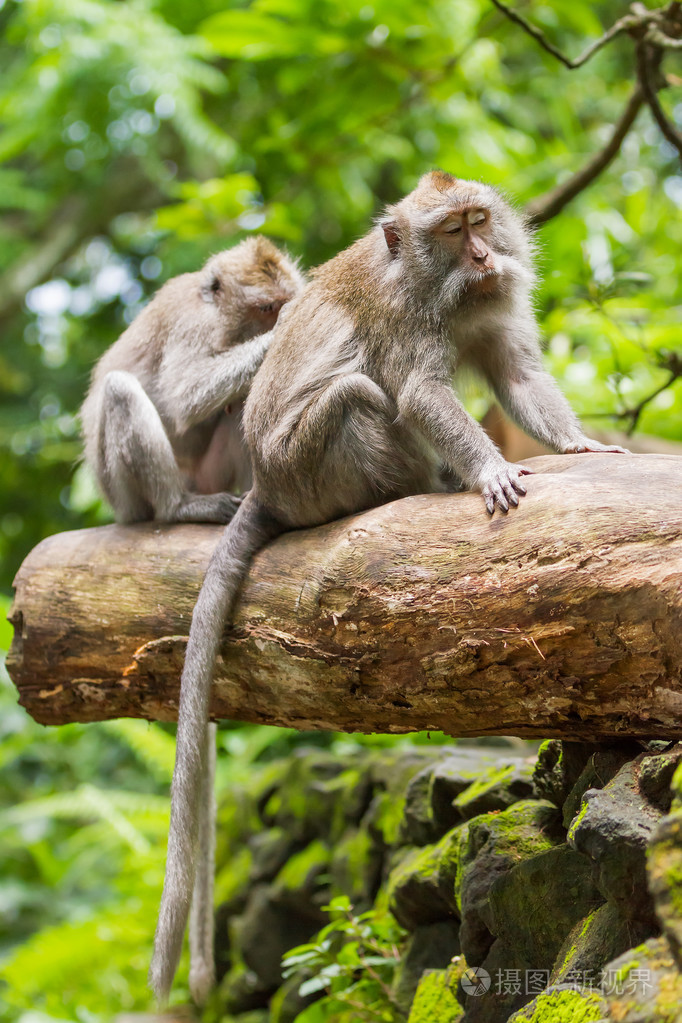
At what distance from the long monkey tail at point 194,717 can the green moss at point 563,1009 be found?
1202 mm

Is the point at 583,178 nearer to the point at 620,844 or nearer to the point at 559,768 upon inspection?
the point at 559,768

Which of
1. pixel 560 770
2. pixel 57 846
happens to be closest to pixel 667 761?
pixel 560 770

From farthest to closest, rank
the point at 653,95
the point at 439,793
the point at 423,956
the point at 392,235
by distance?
the point at 653,95, the point at 439,793, the point at 392,235, the point at 423,956

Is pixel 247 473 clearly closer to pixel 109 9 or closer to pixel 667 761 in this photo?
pixel 667 761

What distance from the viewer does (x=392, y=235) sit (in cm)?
399

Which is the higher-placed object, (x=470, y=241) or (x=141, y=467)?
(x=470, y=241)

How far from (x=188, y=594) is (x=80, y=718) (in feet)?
3.03

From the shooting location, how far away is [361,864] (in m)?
5.01

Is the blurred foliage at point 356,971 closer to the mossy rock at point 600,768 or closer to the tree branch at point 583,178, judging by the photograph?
the mossy rock at point 600,768

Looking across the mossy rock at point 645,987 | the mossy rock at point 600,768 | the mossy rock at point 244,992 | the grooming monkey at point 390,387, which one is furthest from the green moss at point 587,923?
the mossy rock at point 244,992

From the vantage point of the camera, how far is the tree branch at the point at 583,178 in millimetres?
5727

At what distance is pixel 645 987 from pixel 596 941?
0.74m

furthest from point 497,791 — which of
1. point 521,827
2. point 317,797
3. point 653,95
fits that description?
point 653,95

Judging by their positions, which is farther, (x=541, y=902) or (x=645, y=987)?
(x=541, y=902)
